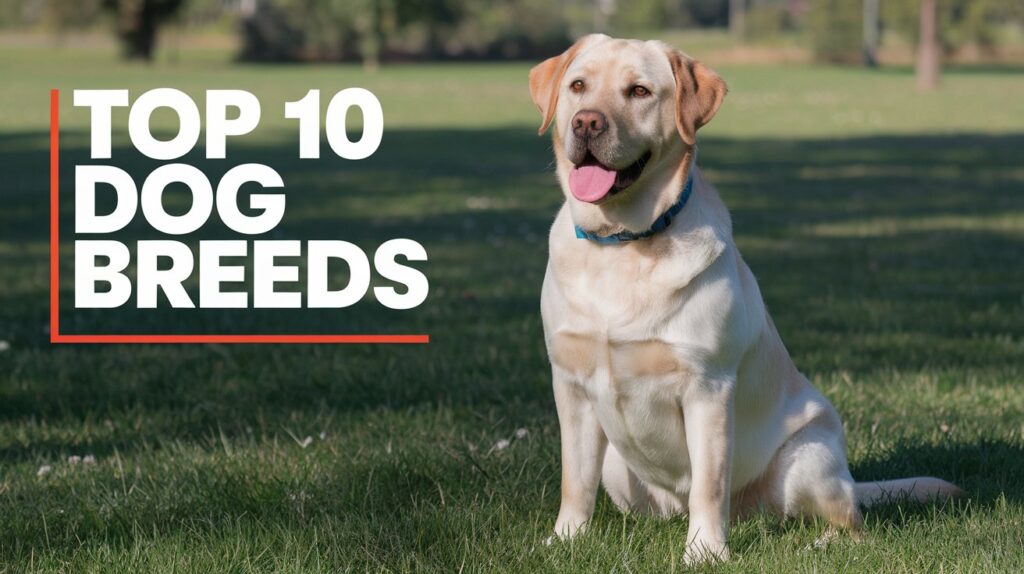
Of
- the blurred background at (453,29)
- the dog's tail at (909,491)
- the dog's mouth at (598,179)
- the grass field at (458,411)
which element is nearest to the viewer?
the dog's mouth at (598,179)

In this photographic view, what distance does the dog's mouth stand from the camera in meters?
3.60

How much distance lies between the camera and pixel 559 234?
3832 millimetres

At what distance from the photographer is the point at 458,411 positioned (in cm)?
560

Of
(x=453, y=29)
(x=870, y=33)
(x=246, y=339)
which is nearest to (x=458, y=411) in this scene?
(x=246, y=339)

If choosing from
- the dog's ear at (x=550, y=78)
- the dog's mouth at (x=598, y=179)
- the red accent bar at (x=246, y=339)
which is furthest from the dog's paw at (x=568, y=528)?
the red accent bar at (x=246, y=339)

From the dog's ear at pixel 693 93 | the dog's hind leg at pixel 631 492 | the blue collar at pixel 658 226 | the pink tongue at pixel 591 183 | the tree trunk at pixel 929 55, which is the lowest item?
the dog's hind leg at pixel 631 492

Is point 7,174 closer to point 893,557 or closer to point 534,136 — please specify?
point 534,136

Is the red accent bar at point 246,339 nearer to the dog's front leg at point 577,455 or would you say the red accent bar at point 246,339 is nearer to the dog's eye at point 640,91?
the dog's front leg at point 577,455

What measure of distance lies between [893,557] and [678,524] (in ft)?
2.06

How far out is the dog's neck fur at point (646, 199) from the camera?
3660 millimetres

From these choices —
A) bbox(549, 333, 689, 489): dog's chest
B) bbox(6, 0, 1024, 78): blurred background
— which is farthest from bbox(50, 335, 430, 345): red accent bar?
bbox(6, 0, 1024, 78): blurred background

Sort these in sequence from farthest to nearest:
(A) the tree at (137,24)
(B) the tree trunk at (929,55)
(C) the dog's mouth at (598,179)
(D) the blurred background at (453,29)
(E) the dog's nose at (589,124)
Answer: (D) the blurred background at (453,29), (A) the tree at (137,24), (B) the tree trunk at (929,55), (C) the dog's mouth at (598,179), (E) the dog's nose at (589,124)

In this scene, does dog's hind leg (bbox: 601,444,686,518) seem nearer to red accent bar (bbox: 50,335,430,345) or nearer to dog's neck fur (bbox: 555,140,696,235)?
dog's neck fur (bbox: 555,140,696,235)

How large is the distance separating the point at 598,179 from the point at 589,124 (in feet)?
0.59
